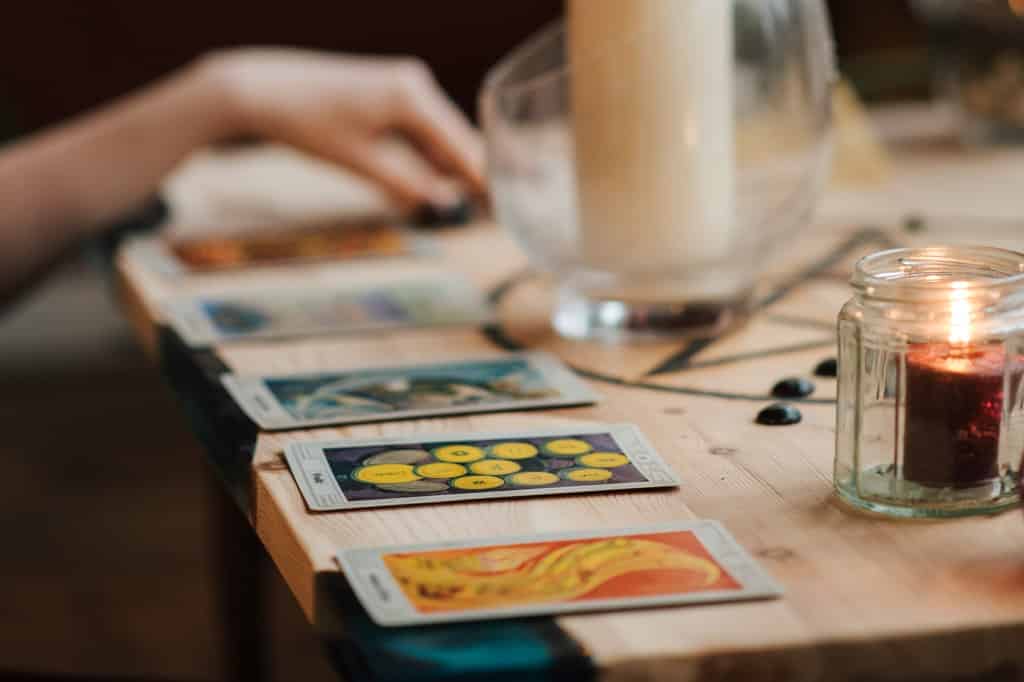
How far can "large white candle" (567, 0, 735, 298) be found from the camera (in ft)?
3.11

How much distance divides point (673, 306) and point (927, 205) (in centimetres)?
46

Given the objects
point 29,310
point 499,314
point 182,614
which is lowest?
point 182,614

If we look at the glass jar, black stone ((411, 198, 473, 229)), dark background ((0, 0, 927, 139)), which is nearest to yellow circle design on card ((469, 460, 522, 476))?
the glass jar

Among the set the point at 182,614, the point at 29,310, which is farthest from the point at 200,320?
the point at 29,310

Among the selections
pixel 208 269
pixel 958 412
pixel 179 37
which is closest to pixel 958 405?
pixel 958 412

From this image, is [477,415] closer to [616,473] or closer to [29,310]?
[616,473]

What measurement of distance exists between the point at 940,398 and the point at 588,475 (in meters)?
0.17

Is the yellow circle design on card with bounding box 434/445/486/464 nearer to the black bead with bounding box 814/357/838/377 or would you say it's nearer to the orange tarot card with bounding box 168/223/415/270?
the black bead with bounding box 814/357/838/377

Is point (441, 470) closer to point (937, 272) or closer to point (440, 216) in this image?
point (937, 272)

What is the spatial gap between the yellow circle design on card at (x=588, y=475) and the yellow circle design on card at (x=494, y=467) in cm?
3

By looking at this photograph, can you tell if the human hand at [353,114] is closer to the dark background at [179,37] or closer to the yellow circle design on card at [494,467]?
the yellow circle design on card at [494,467]

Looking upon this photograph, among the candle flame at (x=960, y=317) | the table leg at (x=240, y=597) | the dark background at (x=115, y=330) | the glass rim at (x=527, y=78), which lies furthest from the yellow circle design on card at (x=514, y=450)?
the dark background at (x=115, y=330)

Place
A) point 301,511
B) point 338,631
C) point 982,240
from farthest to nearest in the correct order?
point 982,240
point 301,511
point 338,631

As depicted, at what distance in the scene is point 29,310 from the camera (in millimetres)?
2783
